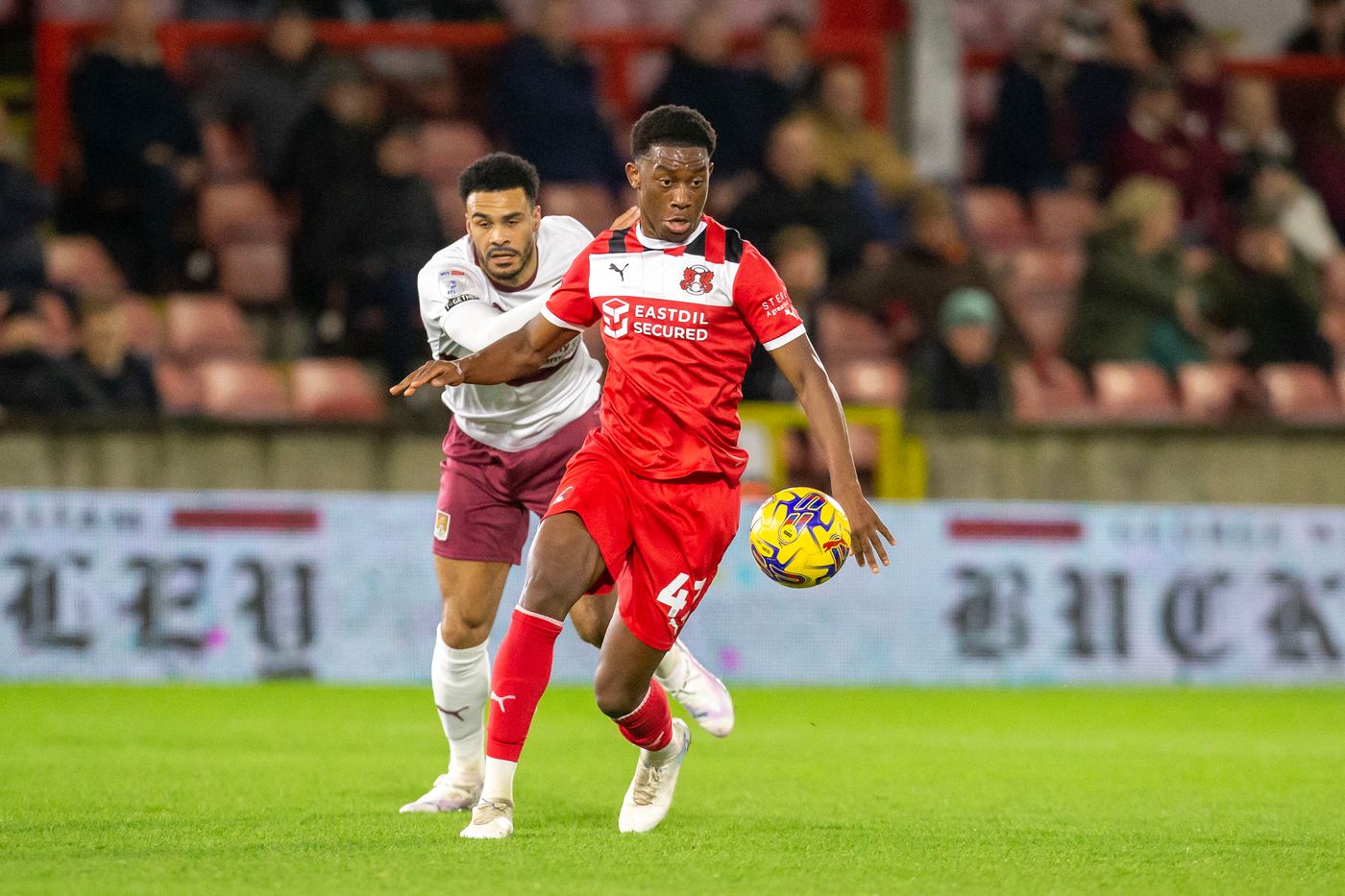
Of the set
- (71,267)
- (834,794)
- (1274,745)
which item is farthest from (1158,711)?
(71,267)

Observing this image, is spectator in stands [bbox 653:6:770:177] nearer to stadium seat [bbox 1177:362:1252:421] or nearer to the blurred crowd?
the blurred crowd

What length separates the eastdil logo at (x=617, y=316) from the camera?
5754 mm

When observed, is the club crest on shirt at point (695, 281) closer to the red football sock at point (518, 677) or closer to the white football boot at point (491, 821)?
the red football sock at point (518, 677)

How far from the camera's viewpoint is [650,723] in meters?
5.96

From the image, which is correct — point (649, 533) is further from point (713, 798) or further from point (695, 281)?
point (713, 798)

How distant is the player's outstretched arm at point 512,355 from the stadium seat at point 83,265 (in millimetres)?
7251

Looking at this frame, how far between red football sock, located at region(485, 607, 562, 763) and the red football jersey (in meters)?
0.53

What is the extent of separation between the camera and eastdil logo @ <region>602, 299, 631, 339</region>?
18.9 feet

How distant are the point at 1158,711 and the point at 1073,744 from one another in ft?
5.56

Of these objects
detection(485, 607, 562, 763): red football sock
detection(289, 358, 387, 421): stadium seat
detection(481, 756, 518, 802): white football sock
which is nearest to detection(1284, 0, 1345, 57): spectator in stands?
detection(289, 358, 387, 421): stadium seat

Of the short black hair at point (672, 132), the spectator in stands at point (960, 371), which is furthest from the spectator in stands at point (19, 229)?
the short black hair at point (672, 132)

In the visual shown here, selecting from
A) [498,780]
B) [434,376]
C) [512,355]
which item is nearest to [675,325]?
[512,355]

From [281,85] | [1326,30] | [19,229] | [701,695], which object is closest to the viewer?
[701,695]

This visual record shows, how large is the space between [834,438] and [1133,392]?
8389mm
